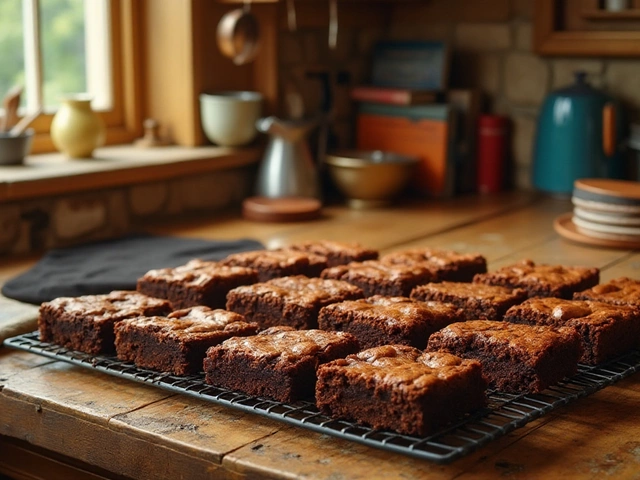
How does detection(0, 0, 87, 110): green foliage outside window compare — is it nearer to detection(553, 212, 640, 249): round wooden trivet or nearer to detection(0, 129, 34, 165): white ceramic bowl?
detection(0, 129, 34, 165): white ceramic bowl

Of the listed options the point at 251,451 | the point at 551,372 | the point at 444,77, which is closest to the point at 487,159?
the point at 444,77

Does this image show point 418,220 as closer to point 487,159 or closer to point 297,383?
point 487,159

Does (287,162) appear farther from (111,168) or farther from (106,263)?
(106,263)

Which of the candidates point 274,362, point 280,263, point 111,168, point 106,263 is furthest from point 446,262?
point 111,168

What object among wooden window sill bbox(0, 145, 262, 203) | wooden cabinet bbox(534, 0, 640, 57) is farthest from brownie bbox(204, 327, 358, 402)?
wooden cabinet bbox(534, 0, 640, 57)

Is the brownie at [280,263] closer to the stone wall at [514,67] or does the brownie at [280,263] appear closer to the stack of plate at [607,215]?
the stack of plate at [607,215]

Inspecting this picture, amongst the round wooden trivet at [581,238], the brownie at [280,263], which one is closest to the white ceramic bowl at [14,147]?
the brownie at [280,263]
